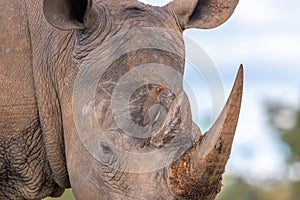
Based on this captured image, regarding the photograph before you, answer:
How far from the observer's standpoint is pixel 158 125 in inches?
320

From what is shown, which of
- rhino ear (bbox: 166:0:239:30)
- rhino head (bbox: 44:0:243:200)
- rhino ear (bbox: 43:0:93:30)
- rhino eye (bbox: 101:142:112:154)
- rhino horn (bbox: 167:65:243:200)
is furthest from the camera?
rhino ear (bbox: 166:0:239:30)

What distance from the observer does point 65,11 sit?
8.74m

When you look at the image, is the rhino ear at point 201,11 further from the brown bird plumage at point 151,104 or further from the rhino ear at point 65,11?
the brown bird plumage at point 151,104

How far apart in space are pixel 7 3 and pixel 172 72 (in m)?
1.54

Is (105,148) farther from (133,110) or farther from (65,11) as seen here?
(65,11)

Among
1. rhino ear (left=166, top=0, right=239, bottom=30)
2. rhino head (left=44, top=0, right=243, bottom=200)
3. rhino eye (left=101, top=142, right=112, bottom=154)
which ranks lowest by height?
rhino eye (left=101, top=142, right=112, bottom=154)

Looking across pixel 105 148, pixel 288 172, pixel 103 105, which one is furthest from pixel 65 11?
pixel 288 172

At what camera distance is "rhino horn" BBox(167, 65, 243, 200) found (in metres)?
7.65

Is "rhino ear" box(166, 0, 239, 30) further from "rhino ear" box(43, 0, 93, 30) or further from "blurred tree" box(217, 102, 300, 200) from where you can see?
"blurred tree" box(217, 102, 300, 200)

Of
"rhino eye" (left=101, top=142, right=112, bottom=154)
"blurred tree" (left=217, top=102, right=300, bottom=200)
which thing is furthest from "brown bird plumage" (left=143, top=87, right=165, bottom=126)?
"blurred tree" (left=217, top=102, right=300, bottom=200)

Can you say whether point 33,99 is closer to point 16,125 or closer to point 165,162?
point 16,125

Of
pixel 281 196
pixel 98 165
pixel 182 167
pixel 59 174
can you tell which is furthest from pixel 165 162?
pixel 281 196

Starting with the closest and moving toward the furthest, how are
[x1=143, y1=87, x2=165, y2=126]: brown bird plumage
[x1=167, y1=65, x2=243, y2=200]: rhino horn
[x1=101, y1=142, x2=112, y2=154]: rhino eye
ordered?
1. [x1=167, y1=65, x2=243, y2=200]: rhino horn
2. [x1=143, y1=87, x2=165, y2=126]: brown bird plumage
3. [x1=101, y1=142, x2=112, y2=154]: rhino eye

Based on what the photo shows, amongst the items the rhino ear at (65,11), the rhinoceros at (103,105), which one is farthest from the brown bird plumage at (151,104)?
the rhino ear at (65,11)
